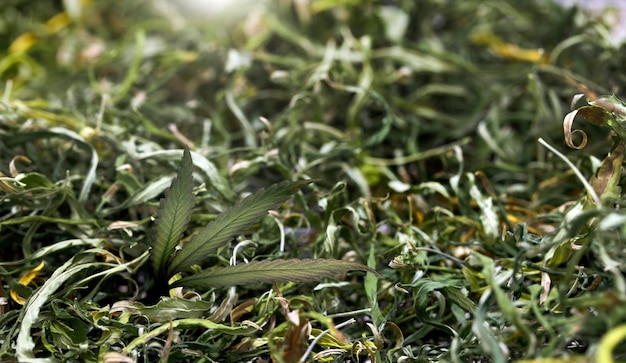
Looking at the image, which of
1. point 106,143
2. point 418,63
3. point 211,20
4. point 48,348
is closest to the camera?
point 48,348

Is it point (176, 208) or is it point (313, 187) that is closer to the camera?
point (176, 208)

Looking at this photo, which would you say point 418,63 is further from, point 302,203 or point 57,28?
point 57,28

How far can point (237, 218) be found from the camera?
13.8 inches

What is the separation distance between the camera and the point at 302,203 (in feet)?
1.39

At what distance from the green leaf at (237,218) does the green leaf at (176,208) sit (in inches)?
0.4

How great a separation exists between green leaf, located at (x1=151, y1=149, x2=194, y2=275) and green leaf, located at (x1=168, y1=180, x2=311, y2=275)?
0.01 meters

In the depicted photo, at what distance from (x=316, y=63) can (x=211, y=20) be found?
8.7 inches

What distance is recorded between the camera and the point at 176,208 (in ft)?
1.13

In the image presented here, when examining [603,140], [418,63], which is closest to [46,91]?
[418,63]

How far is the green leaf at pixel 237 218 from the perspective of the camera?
35 cm

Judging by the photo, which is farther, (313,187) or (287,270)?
(313,187)

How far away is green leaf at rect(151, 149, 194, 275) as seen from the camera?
1.12ft

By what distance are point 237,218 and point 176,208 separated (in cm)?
4

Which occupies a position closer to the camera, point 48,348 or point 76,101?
point 48,348
